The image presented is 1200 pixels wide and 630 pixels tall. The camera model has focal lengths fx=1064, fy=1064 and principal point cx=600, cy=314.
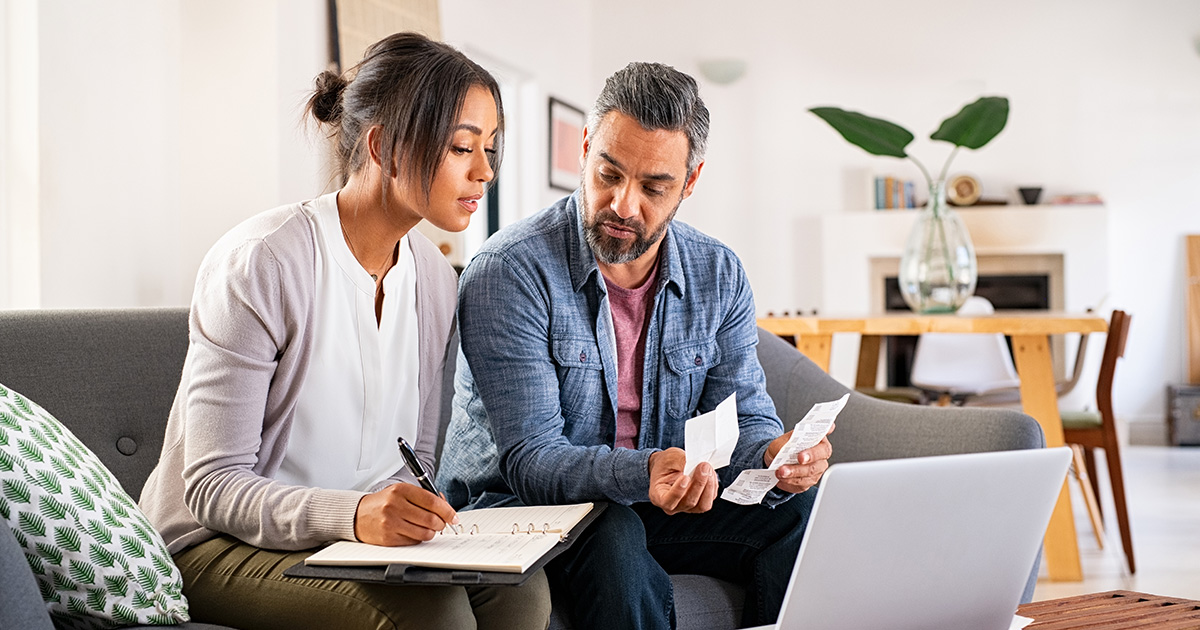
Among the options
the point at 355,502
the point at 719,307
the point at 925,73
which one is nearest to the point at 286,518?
the point at 355,502

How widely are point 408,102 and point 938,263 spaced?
2.41 metres

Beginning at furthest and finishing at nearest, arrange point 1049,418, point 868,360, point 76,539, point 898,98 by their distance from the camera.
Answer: point 898,98 → point 868,360 → point 1049,418 → point 76,539

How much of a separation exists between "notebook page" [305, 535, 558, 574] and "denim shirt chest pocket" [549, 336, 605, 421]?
47cm

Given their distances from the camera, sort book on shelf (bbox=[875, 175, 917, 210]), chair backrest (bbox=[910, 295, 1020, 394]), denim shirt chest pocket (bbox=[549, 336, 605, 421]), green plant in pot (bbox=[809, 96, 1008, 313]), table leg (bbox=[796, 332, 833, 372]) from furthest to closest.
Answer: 1. book on shelf (bbox=[875, 175, 917, 210])
2. chair backrest (bbox=[910, 295, 1020, 394])
3. green plant in pot (bbox=[809, 96, 1008, 313])
4. table leg (bbox=[796, 332, 833, 372])
5. denim shirt chest pocket (bbox=[549, 336, 605, 421])

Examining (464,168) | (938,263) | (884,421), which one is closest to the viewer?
(464,168)

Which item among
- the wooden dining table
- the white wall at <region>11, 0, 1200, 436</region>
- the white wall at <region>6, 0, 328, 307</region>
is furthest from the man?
the white wall at <region>11, 0, 1200, 436</region>

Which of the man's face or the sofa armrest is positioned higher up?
the man's face

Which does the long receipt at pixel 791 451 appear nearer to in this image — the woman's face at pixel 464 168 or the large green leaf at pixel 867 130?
the woman's face at pixel 464 168

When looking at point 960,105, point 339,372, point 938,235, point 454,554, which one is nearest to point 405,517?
point 454,554

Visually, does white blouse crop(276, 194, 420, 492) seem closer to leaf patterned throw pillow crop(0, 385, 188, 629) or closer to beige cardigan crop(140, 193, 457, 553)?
beige cardigan crop(140, 193, 457, 553)

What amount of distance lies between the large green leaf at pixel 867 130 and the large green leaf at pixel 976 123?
11 cm

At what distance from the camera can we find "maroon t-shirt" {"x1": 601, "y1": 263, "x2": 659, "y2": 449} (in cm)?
171

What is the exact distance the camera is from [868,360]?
4020 millimetres

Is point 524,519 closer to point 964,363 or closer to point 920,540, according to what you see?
point 920,540
